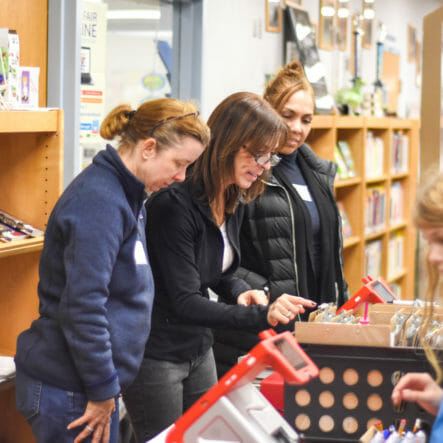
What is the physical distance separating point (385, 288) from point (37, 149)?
4.17ft

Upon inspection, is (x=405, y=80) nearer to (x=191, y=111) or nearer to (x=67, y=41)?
(x=67, y=41)

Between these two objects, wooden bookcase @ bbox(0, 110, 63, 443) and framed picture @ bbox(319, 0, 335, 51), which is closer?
wooden bookcase @ bbox(0, 110, 63, 443)

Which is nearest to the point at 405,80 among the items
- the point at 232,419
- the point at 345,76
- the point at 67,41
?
the point at 345,76

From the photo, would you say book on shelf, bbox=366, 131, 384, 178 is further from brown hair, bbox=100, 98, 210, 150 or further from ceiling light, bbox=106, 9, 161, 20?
brown hair, bbox=100, 98, 210, 150

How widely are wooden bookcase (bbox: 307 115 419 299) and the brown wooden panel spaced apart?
2.04 meters

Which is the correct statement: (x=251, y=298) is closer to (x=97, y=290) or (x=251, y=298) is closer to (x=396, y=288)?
(x=97, y=290)

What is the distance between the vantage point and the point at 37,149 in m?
2.62

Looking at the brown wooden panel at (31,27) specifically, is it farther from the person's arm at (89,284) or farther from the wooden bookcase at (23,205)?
the person's arm at (89,284)

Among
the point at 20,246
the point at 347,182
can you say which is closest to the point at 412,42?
the point at 347,182

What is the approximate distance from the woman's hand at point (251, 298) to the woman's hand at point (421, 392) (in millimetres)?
775

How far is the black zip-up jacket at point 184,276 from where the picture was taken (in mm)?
2197

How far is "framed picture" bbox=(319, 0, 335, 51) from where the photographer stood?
19.0ft

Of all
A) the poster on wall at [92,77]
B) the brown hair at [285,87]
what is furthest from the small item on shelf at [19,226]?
the brown hair at [285,87]

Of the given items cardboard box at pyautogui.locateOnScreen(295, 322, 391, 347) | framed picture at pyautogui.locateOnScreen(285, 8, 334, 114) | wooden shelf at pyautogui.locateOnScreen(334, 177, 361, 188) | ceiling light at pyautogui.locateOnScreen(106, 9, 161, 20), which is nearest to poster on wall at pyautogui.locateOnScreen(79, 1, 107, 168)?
ceiling light at pyautogui.locateOnScreen(106, 9, 161, 20)
